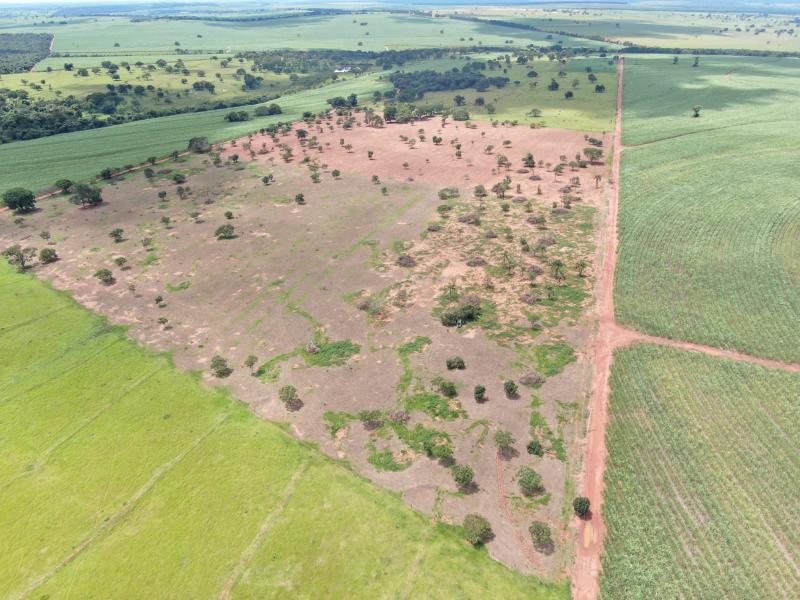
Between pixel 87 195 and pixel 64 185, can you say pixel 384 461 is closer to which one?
pixel 87 195

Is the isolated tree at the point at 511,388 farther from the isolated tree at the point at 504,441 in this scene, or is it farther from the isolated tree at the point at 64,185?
the isolated tree at the point at 64,185

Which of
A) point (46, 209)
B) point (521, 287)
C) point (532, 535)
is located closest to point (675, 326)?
point (521, 287)

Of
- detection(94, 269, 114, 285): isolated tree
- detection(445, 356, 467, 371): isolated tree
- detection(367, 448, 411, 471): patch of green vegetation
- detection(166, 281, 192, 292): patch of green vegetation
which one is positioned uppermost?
detection(94, 269, 114, 285): isolated tree

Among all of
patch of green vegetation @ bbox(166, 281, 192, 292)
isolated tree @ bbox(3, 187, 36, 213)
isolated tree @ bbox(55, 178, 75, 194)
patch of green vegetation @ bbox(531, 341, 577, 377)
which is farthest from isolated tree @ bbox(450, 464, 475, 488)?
isolated tree @ bbox(55, 178, 75, 194)

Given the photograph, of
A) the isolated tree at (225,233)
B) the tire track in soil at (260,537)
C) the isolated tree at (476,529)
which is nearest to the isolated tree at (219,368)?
the tire track in soil at (260,537)

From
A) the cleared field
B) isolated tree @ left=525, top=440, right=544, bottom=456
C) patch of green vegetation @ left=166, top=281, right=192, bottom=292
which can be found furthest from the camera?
the cleared field

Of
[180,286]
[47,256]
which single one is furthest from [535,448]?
[47,256]

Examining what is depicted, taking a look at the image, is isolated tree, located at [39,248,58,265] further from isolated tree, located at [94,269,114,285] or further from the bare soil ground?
isolated tree, located at [94,269,114,285]
